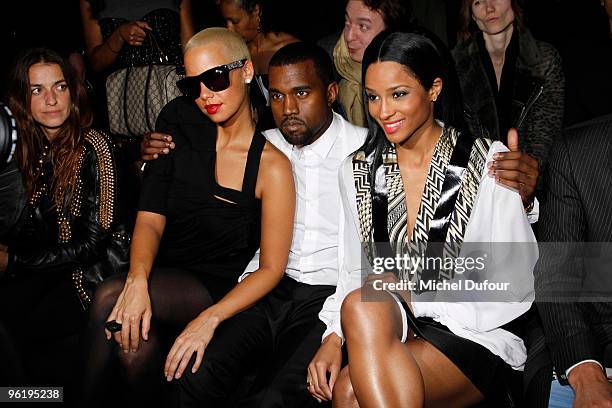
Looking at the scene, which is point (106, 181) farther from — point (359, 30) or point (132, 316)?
point (359, 30)

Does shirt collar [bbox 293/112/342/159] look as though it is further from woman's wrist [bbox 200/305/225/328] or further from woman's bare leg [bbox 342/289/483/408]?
woman's bare leg [bbox 342/289/483/408]

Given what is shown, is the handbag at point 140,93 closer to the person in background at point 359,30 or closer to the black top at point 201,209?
the black top at point 201,209

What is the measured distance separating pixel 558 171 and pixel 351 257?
65cm

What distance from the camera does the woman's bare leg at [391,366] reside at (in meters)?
2.03

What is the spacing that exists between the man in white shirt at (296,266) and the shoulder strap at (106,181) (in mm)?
208

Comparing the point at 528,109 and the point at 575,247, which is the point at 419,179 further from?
the point at 528,109

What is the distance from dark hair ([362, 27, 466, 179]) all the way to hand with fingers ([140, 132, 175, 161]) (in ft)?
2.31

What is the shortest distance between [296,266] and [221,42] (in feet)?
2.56

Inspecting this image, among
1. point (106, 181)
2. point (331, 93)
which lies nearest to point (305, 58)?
point (331, 93)

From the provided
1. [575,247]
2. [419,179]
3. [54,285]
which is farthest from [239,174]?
[575,247]

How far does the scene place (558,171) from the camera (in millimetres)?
2240

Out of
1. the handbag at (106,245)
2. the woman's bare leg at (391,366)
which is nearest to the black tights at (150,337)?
the handbag at (106,245)

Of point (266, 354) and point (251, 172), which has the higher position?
point (251, 172)

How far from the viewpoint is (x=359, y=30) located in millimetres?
3367
